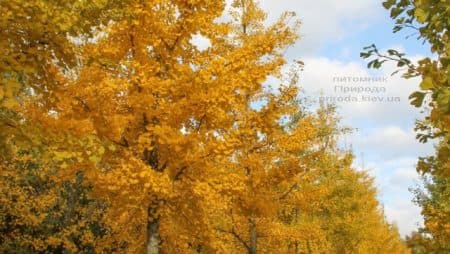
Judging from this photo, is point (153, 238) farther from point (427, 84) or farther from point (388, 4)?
point (427, 84)

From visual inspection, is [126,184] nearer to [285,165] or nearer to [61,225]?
[285,165]

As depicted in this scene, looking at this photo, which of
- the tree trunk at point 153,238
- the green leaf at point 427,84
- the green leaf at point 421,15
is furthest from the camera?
the tree trunk at point 153,238

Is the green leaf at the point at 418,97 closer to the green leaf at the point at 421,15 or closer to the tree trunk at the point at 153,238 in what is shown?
the green leaf at the point at 421,15

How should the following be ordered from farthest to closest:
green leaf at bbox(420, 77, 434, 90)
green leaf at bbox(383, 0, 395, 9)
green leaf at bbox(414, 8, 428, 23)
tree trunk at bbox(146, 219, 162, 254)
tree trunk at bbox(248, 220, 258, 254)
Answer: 1. tree trunk at bbox(248, 220, 258, 254)
2. tree trunk at bbox(146, 219, 162, 254)
3. green leaf at bbox(383, 0, 395, 9)
4. green leaf at bbox(414, 8, 428, 23)
5. green leaf at bbox(420, 77, 434, 90)

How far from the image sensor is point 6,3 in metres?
4.39

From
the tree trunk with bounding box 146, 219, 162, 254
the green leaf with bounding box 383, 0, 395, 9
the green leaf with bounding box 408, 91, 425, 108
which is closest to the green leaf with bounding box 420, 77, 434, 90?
the green leaf with bounding box 408, 91, 425, 108

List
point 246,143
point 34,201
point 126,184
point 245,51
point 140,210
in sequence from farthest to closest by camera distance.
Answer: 1. point 34,201
2. point 246,143
3. point 140,210
4. point 245,51
5. point 126,184

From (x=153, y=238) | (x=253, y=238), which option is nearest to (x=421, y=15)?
(x=153, y=238)

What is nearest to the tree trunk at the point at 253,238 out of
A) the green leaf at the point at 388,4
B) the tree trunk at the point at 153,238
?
the tree trunk at the point at 153,238

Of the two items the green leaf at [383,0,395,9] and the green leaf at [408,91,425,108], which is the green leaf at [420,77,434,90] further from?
the green leaf at [383,0,395,9]

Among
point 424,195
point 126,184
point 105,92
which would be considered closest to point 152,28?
Result: point 105,92

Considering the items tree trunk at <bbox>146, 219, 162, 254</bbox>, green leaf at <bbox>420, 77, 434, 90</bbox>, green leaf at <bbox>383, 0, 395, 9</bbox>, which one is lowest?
tree trunk at <bbox>146, 219, 162, 254</bbox>

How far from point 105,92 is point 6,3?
10.0ft

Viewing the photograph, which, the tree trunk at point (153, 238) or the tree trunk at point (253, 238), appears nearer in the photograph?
the tree trunk at point (153, 238)
